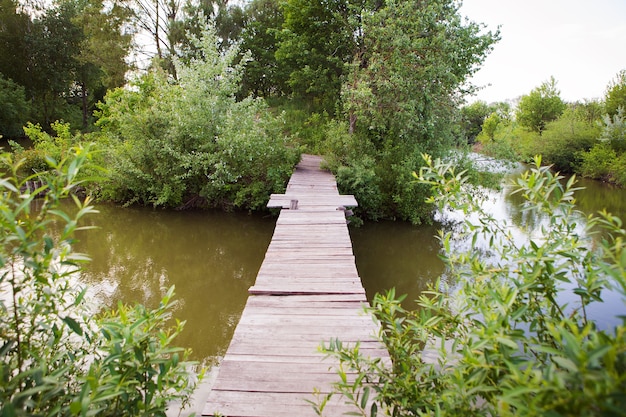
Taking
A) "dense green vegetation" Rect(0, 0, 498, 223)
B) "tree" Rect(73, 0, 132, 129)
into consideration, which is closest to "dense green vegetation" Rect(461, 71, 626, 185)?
"dense green vegetation" Rect(0, 0, 498, 223)

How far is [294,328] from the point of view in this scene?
3035mm

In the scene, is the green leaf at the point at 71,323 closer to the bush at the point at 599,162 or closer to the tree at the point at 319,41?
the tree at the point at 319,41

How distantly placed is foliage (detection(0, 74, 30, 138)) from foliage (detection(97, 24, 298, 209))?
50.2ft

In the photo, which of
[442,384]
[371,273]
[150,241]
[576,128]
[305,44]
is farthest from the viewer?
[576,128]

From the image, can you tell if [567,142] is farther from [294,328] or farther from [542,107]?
[294,328]

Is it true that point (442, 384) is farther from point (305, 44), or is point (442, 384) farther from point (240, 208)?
point (305, 44)

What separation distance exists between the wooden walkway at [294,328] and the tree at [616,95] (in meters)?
21.7

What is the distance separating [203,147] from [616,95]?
73.3 feet

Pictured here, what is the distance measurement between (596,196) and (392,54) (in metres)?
10.9

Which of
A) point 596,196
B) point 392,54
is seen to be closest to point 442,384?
point 392,54

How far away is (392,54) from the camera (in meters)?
8.89

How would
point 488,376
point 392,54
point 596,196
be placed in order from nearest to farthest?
point 488,376
point 392,54
point 596,196

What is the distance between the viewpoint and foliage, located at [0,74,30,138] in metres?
20.0

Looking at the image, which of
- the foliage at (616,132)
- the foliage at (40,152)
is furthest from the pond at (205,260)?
the foliage at (616,132)
